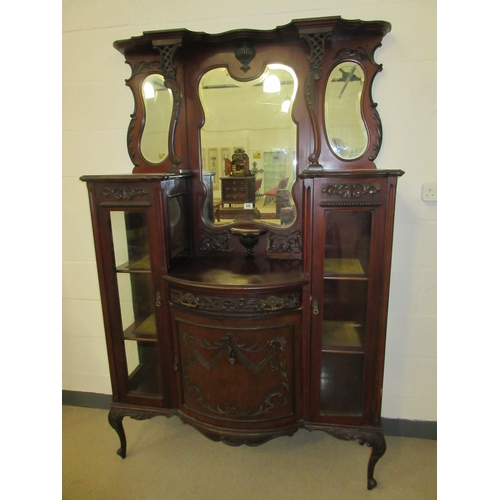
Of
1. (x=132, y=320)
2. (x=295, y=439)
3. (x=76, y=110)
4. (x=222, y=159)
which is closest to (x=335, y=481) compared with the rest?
(x=295, y=439)

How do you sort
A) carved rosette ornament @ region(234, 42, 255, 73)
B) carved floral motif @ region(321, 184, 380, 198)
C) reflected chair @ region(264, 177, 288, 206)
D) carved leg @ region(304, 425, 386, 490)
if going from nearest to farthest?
carved floral motif @ region(321, 184, 380, 198)
carved leg @ region(304, 425, 386, 490)
carved rosette ornament @ region(234, 42, 255, 73)
reflected chair @ region(264, 177, 288, 206)

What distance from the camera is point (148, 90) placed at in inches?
75.0

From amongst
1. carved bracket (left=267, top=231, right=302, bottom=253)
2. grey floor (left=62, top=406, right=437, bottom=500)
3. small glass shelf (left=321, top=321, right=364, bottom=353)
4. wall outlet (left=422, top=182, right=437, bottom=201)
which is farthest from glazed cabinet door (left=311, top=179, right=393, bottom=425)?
wall outlet (left=422, top=182, right=437, bottom=201)

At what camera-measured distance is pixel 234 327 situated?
1.52 m

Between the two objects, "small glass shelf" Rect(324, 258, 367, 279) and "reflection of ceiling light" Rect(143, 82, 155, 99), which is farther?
"reflection of ceiling light" Rect(143, 82, 155, 99)

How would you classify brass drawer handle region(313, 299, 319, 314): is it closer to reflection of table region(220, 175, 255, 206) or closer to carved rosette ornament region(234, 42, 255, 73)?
reflection of table region(220, 175, 255, 206)

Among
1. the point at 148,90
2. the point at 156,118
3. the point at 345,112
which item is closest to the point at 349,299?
the point at 345,112

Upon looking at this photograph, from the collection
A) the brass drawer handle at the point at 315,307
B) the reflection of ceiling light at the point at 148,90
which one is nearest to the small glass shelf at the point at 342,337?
the brass drawer handle at the point at 315,307

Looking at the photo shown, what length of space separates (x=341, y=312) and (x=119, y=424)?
1336 mm

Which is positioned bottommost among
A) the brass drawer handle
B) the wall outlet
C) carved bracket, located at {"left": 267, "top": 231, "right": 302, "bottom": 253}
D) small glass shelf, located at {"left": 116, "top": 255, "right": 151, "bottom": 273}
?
the brass drawer handle

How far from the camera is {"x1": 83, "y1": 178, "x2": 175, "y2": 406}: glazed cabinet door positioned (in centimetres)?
160

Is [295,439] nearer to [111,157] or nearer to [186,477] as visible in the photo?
[186,477]

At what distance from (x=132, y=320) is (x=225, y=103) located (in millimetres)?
1245

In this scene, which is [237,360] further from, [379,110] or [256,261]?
[379,110]
